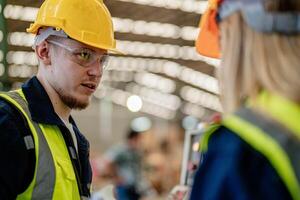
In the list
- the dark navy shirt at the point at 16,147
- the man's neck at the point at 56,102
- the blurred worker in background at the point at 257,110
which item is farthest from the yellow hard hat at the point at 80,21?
the blurred worker in background at the point at 257,110

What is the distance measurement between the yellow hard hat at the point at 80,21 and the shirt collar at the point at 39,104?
28cm

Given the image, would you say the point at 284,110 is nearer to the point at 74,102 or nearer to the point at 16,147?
the point at 16,147

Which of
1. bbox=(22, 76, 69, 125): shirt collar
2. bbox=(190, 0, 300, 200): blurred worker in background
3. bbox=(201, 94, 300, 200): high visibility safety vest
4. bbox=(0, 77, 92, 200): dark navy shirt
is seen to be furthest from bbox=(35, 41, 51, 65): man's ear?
bbox=(201, 94, 300, 200): high visibility safety vest

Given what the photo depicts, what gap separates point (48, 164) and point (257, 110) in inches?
49.0

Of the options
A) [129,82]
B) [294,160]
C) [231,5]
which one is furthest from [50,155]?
[129,82]

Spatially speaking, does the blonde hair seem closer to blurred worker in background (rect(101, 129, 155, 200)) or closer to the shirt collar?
the shirt collar

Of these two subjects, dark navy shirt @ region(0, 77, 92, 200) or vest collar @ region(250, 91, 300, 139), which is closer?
vest collar @ region(250, 91, 300, 139)

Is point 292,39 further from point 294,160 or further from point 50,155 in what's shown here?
point 50,155

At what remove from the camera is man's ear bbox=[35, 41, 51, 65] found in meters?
2.55

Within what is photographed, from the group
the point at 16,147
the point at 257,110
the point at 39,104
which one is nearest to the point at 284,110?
the point at 257,110

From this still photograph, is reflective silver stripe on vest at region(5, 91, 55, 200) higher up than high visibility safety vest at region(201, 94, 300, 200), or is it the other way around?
high visibility safety vest at region(201, 94, 300, 200)

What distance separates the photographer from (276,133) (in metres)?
1.02

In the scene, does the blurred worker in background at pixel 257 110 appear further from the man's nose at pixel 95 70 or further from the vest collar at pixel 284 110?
the man's nose at pixel 95 70

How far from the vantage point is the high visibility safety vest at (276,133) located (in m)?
1.00
